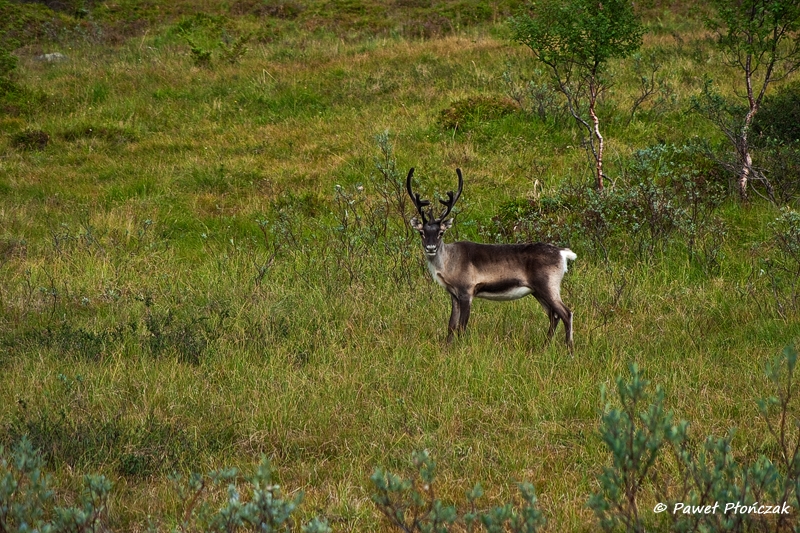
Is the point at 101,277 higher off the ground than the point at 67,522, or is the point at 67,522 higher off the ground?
the point at 67,522

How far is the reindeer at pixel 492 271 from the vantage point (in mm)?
8547

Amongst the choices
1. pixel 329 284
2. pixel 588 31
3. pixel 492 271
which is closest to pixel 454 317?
pixel 492 271

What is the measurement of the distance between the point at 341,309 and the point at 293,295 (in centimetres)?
76

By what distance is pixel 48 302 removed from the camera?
9633mm

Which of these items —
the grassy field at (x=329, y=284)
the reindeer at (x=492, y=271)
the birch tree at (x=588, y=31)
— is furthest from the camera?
the birch tree at (x=588, y=31)

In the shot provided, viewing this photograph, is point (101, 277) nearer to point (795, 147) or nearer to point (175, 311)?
point (175, 311)

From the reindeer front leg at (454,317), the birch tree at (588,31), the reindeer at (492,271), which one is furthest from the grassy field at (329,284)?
the birch tree at (588,31)

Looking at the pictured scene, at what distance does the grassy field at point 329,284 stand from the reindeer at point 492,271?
337 millimetres

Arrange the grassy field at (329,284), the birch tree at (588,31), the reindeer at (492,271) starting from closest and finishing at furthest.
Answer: the grassy field at (329,284), the reindeer at (492,271), the birch tree at (588,31)

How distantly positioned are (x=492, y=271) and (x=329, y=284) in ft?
7.24

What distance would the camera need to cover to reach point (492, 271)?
28.5ft

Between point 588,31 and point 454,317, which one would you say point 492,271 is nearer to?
point 454,317

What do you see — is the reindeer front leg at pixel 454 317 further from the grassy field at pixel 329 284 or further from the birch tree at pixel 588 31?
the birch tree at pixel 588 31

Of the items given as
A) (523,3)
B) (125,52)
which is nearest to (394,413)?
(125,52)
